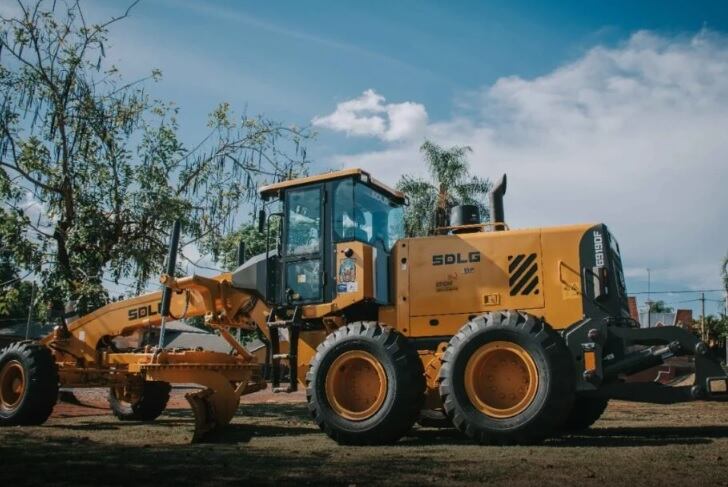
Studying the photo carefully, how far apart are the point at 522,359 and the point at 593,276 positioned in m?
1.62

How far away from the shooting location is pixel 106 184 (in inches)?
649

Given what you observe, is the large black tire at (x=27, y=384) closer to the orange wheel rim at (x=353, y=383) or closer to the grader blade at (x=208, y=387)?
the grader blade at (x=208, y=387)

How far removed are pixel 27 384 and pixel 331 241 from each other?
18.0 ft

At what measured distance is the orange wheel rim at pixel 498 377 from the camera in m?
7.86

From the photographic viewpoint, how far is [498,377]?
26.3 ft

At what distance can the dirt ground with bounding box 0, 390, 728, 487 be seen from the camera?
542cm

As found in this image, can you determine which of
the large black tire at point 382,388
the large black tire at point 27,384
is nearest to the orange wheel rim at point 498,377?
the large black tire at point 382,388

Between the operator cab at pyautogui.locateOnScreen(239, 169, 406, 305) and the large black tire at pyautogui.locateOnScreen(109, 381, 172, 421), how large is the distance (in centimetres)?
404

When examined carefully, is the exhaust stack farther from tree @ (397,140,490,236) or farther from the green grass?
tree @ (397,140,490,236)

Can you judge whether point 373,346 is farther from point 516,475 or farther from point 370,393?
point 516,475

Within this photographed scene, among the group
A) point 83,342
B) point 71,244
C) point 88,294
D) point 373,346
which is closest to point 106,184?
point 71,244

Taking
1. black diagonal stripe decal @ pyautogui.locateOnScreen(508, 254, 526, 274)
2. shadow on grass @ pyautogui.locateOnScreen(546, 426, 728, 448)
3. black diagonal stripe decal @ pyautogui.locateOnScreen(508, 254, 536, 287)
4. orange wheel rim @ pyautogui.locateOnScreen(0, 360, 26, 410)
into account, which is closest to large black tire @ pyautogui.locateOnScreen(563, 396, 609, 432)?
shadow on grass @ pyautogui.locateOnScreen(546, 426, 728, 448)

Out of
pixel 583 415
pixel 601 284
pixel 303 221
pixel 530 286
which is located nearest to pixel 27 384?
pixel 303 221

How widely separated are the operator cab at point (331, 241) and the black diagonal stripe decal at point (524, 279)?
1.82 m
